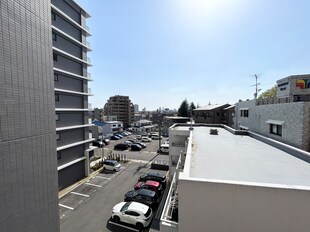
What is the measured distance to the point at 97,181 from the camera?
1756 cm

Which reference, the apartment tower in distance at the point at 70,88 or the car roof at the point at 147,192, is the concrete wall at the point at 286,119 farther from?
the apartment tower in distance at the point at 70,88

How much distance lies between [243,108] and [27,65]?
801 inches

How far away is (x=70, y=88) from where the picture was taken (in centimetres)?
1673

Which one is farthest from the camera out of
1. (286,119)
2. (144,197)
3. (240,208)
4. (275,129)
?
(275,129)

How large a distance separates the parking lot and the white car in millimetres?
405

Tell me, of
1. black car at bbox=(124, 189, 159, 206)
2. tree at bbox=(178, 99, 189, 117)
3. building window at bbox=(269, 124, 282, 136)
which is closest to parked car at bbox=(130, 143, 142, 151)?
black car at bbox=(124, 189, 159, 206)

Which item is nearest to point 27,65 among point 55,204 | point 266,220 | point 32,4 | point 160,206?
point 32,4

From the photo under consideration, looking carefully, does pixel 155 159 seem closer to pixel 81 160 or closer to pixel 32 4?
pixel 81 160

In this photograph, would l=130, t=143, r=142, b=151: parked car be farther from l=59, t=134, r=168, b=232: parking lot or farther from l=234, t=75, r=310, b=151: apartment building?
l=234, t=75, r=310, b=151: apartment building

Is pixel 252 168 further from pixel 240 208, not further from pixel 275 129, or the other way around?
pixel 275 129

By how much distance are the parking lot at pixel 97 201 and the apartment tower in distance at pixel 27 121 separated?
3.41 m

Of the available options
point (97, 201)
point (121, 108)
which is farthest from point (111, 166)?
point (121, 108)

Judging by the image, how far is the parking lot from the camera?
1086 centimetres

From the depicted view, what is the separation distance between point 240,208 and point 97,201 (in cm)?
1220
